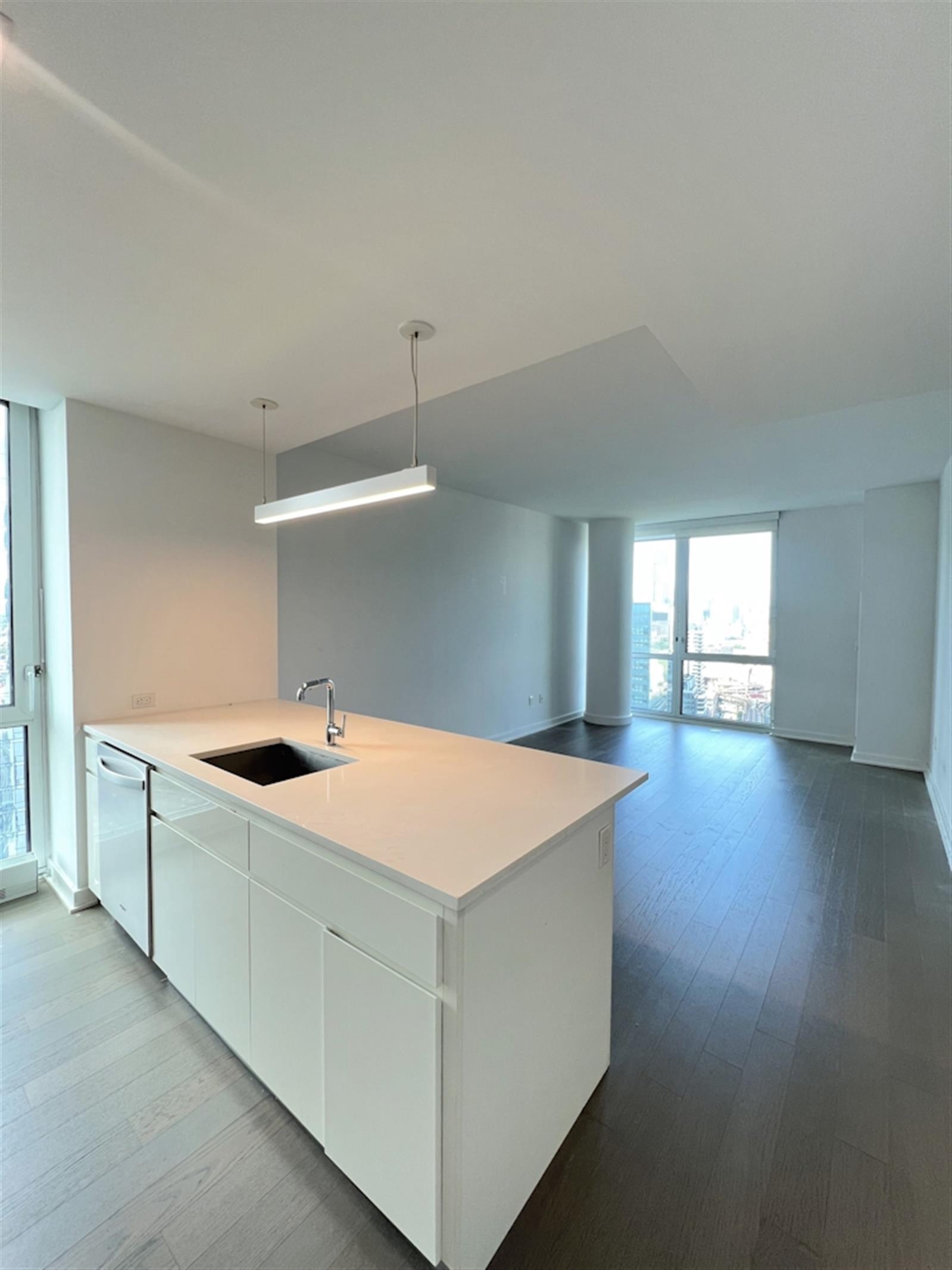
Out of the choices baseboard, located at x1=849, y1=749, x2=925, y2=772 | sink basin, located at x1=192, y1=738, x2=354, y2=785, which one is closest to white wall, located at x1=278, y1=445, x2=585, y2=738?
sink basin, located at x1=192, y1=738, x2=354, y2=785

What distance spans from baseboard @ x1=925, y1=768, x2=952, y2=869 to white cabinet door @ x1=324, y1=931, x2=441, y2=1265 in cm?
350

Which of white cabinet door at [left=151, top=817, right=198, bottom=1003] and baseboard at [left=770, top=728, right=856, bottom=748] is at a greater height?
white cabinet door at [left=151, top=817, right=198, bottom=1003]

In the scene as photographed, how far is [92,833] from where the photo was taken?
2.48m

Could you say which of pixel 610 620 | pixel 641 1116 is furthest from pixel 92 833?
pixel 610 620

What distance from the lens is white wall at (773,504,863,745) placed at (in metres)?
5.88

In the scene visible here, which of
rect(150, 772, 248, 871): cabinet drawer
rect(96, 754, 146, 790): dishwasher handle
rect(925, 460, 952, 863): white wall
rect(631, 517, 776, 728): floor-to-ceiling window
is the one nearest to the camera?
rect(150, 772, 248, 871): cabinet drawer

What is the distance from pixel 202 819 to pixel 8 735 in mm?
1824

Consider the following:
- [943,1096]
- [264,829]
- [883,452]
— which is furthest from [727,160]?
[883,452]

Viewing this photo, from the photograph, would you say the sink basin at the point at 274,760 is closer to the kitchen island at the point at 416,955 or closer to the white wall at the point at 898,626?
the kitchen island at the point at 416,955

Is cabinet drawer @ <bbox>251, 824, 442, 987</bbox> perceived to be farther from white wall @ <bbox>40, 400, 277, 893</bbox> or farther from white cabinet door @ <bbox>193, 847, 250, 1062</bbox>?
white wall @ <bbox>40, 400, 277, 893</bbox>

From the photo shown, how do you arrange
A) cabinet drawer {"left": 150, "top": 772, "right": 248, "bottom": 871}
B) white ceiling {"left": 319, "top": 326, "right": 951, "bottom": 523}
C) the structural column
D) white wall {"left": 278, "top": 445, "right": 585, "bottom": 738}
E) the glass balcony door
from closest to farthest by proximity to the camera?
1. cabinet drawer {"left": 150, "top": 772, "right": 248, "bottom": 871}
2. white ceiling {"left": 319, "top": 326, "right": 951, "bottom": 523}
3. white wall {"left": 278, "top": 445, "right": 585, "bottom": 738}
4. the structural column
5. the glass balcony door

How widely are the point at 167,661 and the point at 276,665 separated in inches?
26.4

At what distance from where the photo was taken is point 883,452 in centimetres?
396

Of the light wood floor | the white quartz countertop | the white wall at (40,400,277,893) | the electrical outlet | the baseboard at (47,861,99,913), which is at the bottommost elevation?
the light wood floor
